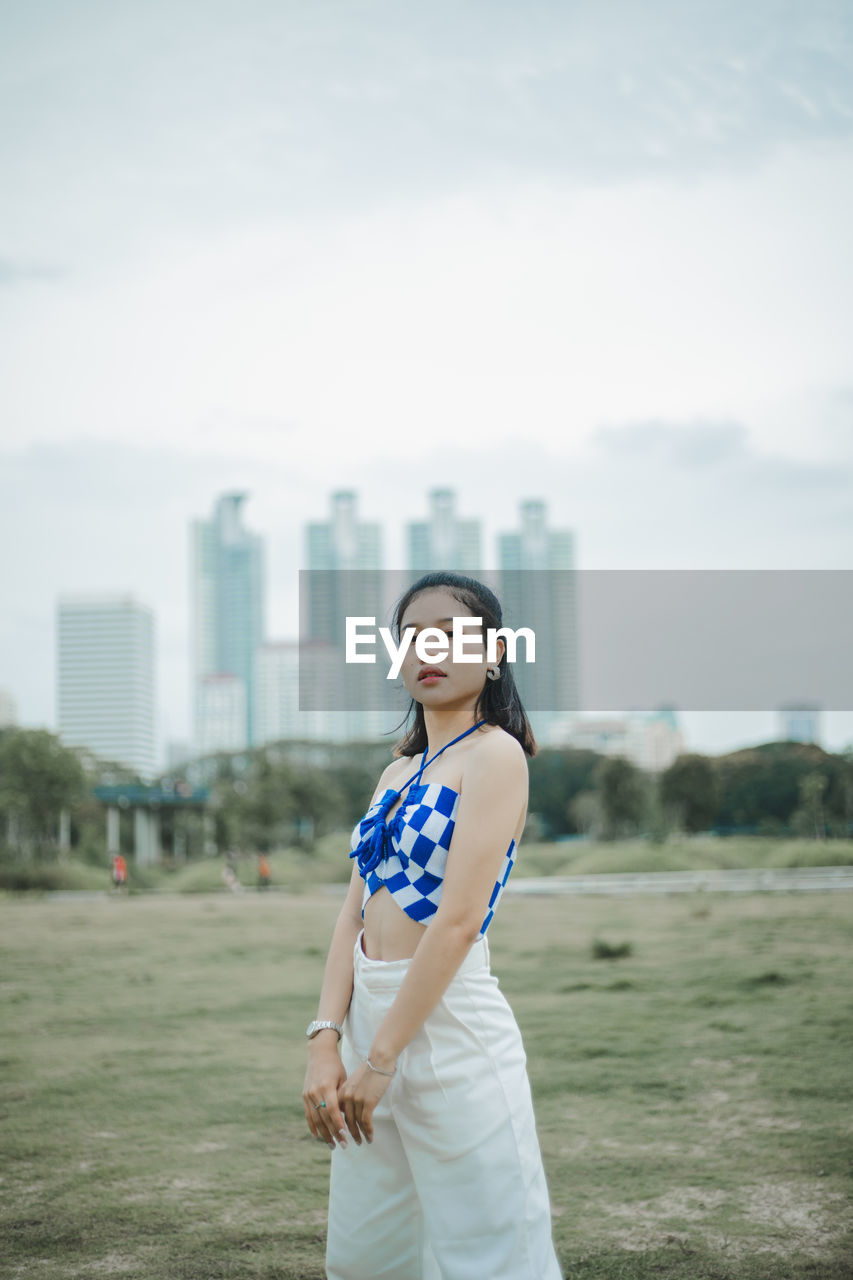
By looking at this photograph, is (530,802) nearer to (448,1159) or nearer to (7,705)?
(448,1159)

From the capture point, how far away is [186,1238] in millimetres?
3273

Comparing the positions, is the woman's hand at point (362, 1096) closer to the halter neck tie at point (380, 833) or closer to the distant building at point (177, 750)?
the halter neck tie at point (380, 833)

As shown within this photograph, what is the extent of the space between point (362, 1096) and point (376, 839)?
43cm

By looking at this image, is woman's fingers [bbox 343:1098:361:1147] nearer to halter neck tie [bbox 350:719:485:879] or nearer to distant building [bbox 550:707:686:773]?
halter neck tie [bbox 350:719:485:879]

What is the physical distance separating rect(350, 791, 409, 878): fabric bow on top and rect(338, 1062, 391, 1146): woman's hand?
35cm

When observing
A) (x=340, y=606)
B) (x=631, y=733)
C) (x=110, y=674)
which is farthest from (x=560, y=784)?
(x=110, y=674)

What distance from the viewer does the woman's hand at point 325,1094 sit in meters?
1.84

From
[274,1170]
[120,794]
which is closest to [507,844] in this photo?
[274,1170]

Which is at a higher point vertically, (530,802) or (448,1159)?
(448,1159)

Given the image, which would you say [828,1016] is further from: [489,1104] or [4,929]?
[4,929]

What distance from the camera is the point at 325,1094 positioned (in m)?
1.86

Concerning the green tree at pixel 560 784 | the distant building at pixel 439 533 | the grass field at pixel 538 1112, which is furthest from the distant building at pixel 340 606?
the grass field at pixel 538 1112

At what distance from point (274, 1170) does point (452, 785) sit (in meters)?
2.65

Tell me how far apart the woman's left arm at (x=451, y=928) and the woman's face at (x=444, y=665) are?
21 centimetres
